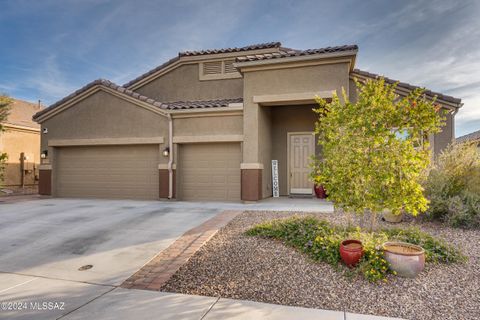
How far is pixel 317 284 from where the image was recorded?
412cm

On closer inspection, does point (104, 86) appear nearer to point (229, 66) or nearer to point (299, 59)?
point (229, 66)

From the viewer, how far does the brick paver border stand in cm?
432

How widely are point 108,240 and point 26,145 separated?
16.6m

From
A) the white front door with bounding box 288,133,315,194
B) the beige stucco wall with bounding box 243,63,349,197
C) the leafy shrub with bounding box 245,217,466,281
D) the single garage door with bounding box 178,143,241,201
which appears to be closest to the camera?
the leafy shrub with bounding box 245,217,466,281

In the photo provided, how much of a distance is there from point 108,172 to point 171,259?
880 cm

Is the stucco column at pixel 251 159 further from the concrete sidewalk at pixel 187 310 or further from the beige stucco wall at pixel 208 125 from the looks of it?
the concrete sidewalk at pixel 187 310

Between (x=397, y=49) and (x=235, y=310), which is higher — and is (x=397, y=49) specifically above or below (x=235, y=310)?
above

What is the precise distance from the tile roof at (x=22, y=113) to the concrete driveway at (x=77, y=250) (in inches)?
437

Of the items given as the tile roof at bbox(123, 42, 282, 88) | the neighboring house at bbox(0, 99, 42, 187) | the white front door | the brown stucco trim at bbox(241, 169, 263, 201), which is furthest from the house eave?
the neighboring house at bbox(0, 99, 42, 187)

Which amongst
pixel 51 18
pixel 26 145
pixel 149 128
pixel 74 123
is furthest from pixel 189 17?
pixel 26 145

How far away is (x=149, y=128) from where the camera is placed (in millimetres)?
11977

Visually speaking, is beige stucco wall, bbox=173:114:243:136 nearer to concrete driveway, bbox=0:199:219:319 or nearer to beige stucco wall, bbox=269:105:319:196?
beige stucco wall, bbox=269:105:319:196

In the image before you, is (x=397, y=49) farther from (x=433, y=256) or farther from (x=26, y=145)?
(x=26, y=145)

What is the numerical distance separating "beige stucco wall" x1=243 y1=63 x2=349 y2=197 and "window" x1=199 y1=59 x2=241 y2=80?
224 cm
